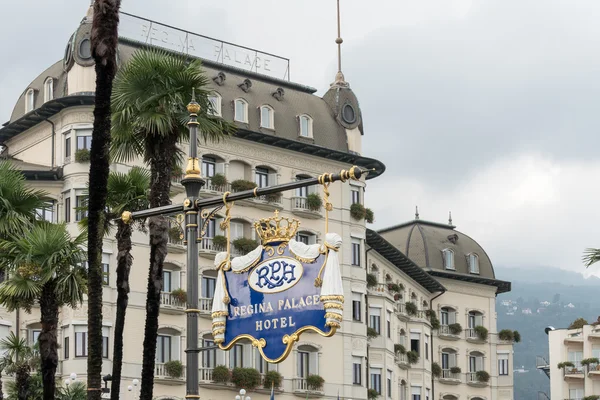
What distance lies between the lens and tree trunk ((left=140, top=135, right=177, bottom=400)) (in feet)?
141

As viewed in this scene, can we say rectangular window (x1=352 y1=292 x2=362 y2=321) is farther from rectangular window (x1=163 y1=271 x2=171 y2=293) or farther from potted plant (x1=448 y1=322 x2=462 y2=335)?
potted plant (x1=448 y1=322 x2=462 y2=335)

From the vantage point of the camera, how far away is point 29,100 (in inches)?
2970

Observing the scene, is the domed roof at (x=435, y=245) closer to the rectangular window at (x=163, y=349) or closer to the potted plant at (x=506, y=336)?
the potted plant at (x=506, y=336)

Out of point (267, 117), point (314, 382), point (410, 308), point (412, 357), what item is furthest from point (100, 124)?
point (410, 308)

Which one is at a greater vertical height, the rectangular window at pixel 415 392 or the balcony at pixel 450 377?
the balcony at pixel 450 377

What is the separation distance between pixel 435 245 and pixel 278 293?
75971 millimetres

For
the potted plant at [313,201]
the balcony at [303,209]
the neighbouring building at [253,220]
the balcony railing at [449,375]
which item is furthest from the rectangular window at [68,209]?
the balcony railing at [449,375]

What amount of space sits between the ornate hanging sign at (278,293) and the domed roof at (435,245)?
71.7 metres

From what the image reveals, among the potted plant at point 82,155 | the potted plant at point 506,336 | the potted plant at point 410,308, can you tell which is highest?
the potted plant at point 82,155

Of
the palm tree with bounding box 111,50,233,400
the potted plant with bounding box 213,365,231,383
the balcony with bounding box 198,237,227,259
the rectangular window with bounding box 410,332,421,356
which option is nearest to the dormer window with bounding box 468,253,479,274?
the rectangular window with bounding box 410,332,421,356

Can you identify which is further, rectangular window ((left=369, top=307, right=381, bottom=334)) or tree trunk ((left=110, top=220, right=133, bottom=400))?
rectangular window ((left=369, top=307, right=381, bottom=334))

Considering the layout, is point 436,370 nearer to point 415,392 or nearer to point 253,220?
point 415,392

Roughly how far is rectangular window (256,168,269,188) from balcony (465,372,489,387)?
30.5 m

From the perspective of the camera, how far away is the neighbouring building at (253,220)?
70688mm
